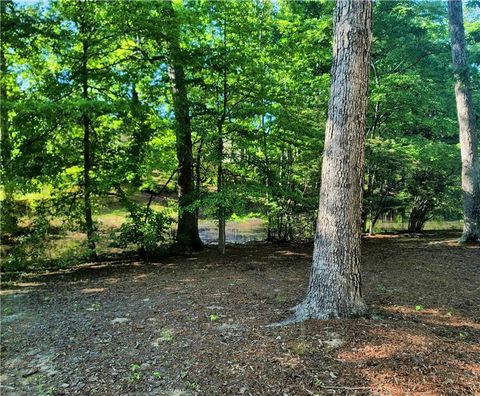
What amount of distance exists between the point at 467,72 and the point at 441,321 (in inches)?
310

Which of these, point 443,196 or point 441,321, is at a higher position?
point 443,196

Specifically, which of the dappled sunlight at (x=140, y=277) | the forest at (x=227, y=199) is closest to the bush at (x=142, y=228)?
the forest at (x=227, y=199)

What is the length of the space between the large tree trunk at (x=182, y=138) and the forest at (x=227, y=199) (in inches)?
2.2

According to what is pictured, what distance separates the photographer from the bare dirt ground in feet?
9.36

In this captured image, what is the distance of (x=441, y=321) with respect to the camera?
4016 millimetres

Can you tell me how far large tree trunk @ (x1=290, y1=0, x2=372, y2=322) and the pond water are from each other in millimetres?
8961

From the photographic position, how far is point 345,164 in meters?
3.86

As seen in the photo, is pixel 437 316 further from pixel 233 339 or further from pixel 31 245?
pixel 31 245

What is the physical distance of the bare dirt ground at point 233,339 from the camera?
2852 millimetres

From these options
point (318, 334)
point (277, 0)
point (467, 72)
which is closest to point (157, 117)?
point (318, 334)

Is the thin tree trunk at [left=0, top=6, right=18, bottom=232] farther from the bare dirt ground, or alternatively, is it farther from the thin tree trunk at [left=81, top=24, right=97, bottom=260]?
the bare dirt ground

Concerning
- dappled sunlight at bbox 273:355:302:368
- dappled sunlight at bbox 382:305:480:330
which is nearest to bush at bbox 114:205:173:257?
dappled sunlight at bbox 382:305:480:330

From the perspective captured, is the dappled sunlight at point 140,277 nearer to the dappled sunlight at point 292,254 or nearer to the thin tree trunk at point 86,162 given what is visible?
the thin tree trunk at point 86,162

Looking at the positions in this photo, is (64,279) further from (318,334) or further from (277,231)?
(277,231)
